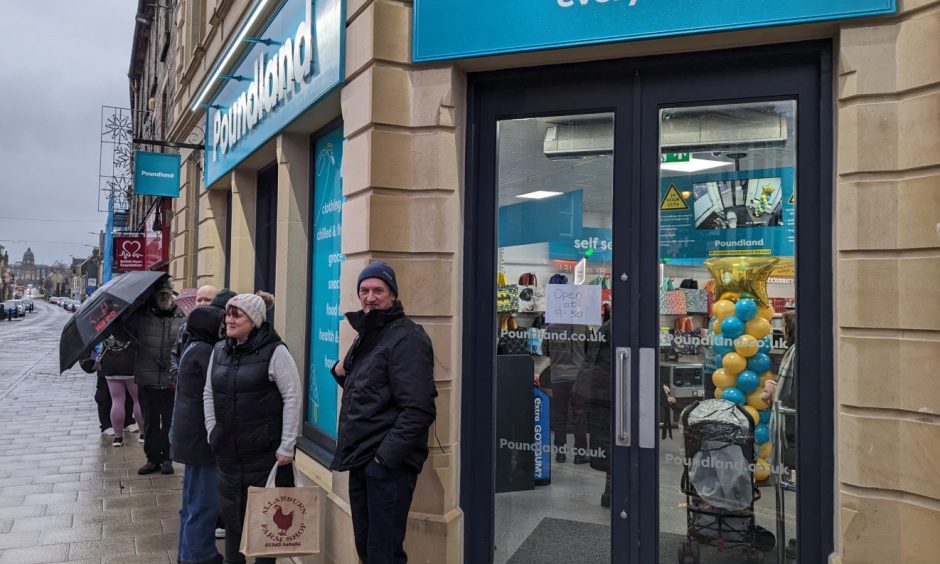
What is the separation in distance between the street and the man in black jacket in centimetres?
231

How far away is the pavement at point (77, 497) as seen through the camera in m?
4.88

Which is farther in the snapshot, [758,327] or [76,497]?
[76,497]

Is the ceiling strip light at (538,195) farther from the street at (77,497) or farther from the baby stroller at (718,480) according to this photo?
the street at (77,497)

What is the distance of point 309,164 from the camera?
6156 millimetres

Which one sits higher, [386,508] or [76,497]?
[386,508]

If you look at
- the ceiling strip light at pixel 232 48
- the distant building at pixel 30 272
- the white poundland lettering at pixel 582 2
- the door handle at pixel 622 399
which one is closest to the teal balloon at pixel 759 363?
the door handle at pixel 622 399

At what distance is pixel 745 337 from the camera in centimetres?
380

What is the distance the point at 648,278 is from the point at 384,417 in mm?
1699

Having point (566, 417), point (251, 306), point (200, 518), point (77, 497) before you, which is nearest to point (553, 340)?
point (566, 417)

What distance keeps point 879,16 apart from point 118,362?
794 centimetres

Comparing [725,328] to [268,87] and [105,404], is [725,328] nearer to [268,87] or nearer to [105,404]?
[268,87]

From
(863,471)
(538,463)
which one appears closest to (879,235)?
(863,471)

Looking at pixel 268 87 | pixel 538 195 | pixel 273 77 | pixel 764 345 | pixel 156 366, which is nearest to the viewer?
pixel 764 345

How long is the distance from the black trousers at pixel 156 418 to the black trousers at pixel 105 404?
5.58ft
